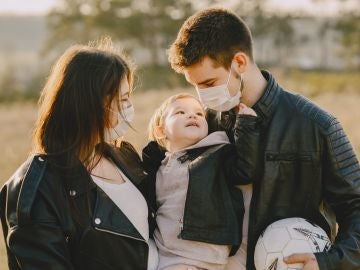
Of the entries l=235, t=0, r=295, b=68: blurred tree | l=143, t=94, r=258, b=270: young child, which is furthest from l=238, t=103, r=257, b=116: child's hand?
l=235, t=0, r=295, b=68: blurred tree

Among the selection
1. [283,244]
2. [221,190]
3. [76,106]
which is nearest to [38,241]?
[76,106]

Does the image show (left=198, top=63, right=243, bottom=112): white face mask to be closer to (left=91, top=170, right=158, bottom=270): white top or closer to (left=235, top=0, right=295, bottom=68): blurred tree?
(left=91, top=170, right=158, bottom=270): white top

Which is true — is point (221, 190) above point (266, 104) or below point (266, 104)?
below

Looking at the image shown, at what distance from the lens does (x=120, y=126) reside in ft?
13.5

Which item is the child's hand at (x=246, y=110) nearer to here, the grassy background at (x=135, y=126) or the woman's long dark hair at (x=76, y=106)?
the woman's long dark hair at (x=76, y=106)

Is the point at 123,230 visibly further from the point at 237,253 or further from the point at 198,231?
the point at 237,253

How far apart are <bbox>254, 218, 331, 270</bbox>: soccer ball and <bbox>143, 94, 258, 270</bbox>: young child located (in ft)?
0.57

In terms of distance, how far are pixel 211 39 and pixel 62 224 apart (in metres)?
1.57

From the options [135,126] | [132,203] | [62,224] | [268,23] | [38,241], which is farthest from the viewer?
[268,23]

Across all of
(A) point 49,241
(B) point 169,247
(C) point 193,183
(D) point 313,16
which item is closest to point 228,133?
(C) point 193,183

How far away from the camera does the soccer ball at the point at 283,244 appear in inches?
159

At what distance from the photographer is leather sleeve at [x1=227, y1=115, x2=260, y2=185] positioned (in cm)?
405

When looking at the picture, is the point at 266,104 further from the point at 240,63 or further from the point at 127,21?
the point at 127,21

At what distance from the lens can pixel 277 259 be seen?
404 centimetres
